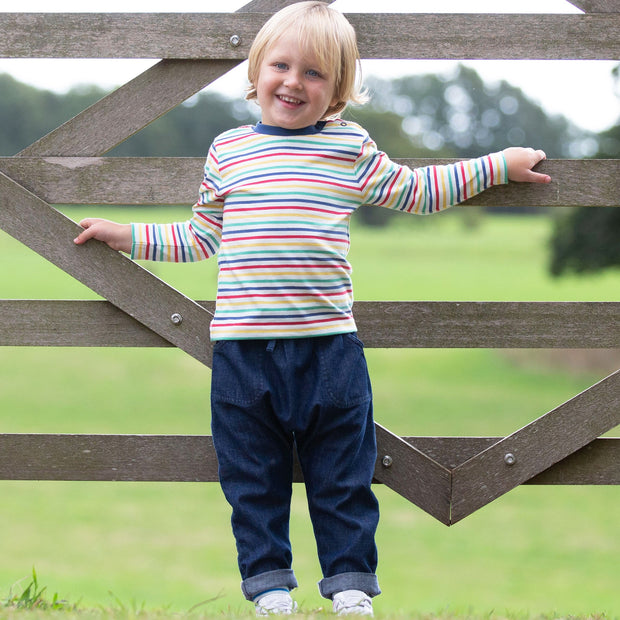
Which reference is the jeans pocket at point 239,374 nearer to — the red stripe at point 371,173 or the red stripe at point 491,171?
the red stripe at point 371,173

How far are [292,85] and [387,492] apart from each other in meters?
17.6

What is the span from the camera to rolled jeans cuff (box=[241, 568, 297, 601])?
191 cm

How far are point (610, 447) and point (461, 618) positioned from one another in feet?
2.03

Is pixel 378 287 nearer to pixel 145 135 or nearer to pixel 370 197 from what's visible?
pixel 145 135

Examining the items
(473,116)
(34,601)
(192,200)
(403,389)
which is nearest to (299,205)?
(192,200)

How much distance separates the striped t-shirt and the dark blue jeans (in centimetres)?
6

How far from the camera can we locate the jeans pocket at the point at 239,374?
1.89 meters

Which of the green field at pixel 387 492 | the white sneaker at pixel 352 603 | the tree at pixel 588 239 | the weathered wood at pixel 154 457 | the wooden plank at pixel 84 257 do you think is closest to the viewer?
the white sneaker at pixel 352 603

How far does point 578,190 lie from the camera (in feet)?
6.79

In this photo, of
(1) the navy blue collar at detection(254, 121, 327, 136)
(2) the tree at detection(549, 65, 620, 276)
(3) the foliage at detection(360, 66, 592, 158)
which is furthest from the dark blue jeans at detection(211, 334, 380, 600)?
(3) the foliage at detection(360, 66, 592, 158)

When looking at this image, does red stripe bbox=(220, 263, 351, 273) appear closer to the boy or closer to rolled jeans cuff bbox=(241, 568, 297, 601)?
the boy

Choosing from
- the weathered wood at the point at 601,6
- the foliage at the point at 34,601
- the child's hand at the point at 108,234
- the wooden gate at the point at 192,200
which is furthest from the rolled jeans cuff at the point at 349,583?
the weathered wood at the point at 601,6

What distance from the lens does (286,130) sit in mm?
1952

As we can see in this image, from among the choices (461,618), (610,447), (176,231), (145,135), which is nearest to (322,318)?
(176,231)
